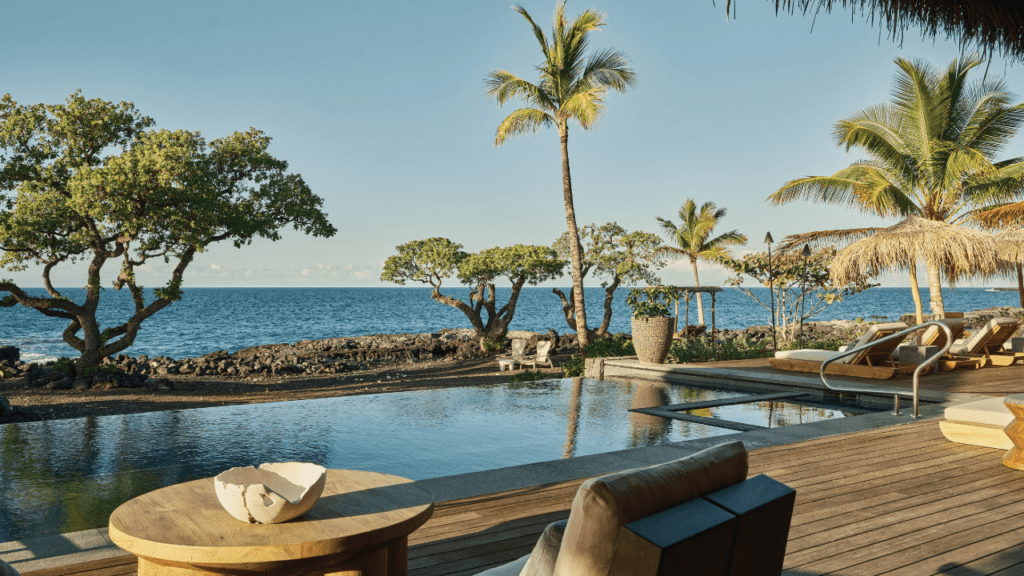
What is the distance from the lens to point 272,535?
191 centimetres

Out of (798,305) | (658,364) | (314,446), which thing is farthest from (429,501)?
(798,305)

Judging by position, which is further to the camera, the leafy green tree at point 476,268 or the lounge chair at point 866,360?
the leafy green tree at point 476,268

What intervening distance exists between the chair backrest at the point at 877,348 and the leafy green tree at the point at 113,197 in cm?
1151

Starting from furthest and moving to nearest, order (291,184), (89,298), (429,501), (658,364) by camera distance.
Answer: (291,184), (89,298), (658,364), (429,501)

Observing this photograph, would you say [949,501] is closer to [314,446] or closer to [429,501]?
[429,501]

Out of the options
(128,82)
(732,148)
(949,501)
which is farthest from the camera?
(732,148)

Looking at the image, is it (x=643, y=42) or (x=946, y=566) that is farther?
(x=643, y=42)

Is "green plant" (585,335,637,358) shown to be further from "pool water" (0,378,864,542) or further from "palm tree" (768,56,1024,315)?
"palm tree" (768,56,1024,315)

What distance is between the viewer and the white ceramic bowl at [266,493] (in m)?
1.96

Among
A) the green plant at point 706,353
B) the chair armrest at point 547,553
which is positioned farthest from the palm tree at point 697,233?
the chair armrest at point 547,553

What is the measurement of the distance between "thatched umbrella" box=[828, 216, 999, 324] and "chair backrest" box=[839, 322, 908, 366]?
5.08 m

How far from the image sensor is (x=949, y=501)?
3711 millimetres

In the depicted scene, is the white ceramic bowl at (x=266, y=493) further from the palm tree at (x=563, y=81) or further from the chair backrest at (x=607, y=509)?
the palm tree at (x=563, y=81)

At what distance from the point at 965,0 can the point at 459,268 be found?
18584 mm
